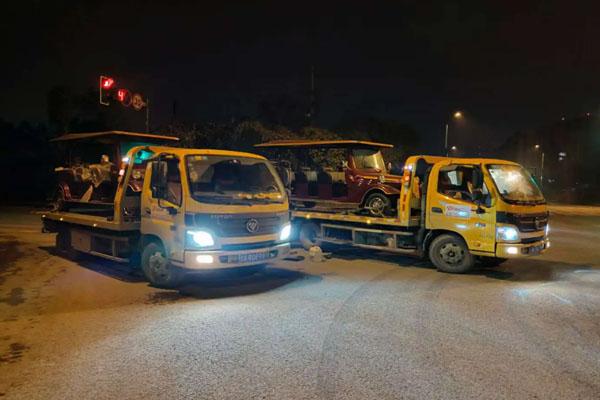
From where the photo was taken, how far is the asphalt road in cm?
446

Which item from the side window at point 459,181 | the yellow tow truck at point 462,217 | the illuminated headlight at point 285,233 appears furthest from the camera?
the side window at point 459,181

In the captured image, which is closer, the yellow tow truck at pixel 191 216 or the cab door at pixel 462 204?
the yellow tow truck at pixel 191 216

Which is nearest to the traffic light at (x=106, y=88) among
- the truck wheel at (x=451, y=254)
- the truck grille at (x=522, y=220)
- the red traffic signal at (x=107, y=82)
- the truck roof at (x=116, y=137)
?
the red traffic signal at (x=107, y=82)

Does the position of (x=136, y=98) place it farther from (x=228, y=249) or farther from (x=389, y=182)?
(x=228, y=249)

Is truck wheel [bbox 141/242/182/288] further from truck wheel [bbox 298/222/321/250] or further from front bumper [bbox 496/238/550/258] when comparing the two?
front bumper [bbox 496/238/550/258]

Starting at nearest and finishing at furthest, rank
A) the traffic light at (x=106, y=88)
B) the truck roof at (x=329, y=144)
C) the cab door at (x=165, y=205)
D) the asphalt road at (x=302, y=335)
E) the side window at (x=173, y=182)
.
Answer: the asphalt road at (x=302, y=335), the cab door at (x=165, y=205), the side window at (x=173, y=182), the truck roof at (x=329, y=144), the traffic light at (x=106, y=88)

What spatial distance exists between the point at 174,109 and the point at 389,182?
1934cm

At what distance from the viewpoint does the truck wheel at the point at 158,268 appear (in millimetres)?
7977

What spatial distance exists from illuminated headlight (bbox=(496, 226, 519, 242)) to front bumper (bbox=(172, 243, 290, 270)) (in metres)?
4.35

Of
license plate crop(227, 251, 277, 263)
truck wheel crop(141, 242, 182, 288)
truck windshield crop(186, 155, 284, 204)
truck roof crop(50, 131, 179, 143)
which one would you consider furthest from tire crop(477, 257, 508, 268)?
truck roof crop(50, 131, 179, 143)

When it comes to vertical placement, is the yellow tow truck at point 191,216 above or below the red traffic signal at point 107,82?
below

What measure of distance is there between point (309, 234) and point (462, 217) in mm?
4154

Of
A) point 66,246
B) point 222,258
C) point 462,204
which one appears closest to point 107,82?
point 66,246

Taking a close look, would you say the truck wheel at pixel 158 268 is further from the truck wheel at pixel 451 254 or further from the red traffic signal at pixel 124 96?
the red traffic signal at pixel 124 96
